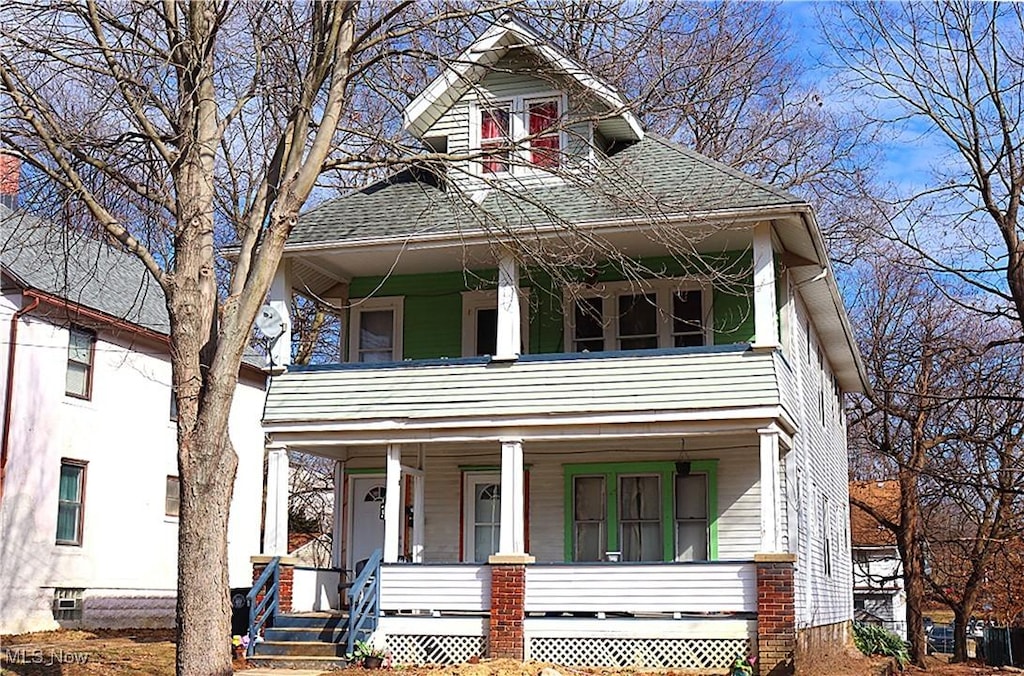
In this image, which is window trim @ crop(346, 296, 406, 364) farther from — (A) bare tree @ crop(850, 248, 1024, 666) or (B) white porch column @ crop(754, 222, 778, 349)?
(A) bare tree @ crop(850, 248, 1024, 666)

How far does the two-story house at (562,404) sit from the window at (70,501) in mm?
6885

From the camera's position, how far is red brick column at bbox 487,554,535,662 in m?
17.1

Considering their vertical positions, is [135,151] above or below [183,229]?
above

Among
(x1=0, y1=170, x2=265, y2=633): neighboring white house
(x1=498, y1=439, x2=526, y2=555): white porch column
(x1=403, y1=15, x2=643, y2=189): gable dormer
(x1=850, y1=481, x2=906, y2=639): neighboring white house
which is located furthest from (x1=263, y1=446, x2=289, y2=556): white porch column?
(x1=850, y1=481, x2=906, y2=639): neighboring white house

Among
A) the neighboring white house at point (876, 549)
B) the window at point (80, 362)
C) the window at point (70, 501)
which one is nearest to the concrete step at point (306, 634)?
the window at point (70, 501)

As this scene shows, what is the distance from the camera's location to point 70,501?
24.4 m

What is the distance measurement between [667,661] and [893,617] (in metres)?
40.3

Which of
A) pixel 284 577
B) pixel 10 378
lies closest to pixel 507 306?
pixel 284 577

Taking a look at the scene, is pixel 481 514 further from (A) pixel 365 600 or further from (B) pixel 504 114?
(B) pixel 504 114

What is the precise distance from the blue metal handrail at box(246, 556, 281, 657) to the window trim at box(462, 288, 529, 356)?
179 inches

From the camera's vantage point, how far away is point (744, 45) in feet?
104

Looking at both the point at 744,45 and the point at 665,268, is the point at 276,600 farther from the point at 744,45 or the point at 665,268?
Answer: the point at 744,45

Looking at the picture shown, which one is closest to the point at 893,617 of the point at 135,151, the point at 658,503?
the point at 658,503

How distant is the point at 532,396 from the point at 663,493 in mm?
2766
